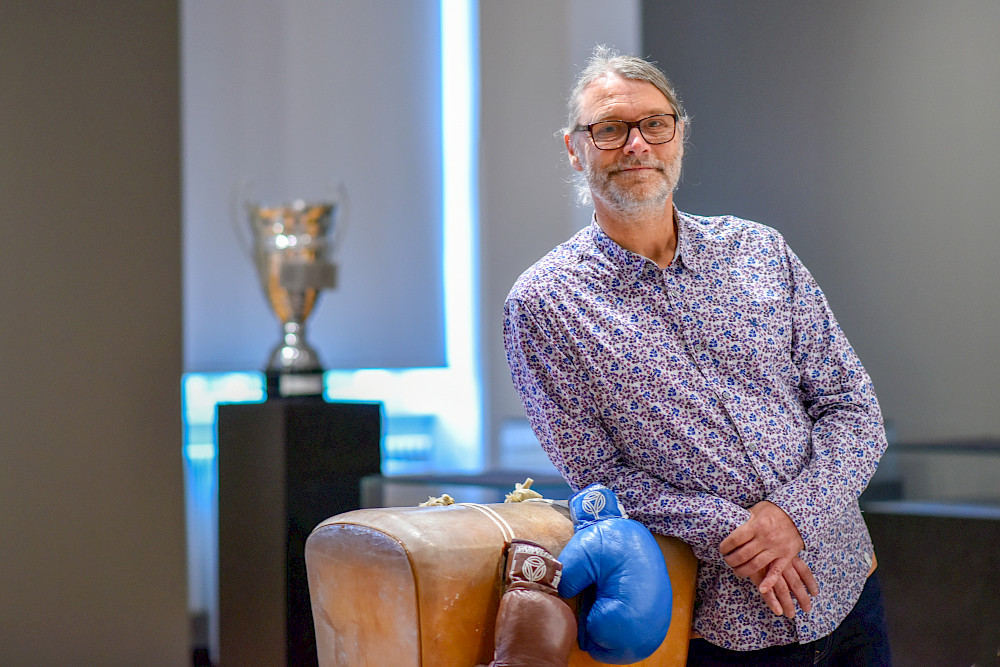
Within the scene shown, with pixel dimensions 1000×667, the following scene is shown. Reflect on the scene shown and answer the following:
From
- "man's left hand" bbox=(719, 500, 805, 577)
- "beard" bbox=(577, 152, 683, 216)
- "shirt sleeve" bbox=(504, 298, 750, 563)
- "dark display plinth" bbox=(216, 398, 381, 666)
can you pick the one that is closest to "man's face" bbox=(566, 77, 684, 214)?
"beard" bbox=(577, 152, 683, 216)

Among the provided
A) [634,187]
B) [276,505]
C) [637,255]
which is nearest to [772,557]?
[637,255]

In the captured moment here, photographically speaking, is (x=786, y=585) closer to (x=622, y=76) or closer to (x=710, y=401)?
(x=710, y=401)

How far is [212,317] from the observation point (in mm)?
3672

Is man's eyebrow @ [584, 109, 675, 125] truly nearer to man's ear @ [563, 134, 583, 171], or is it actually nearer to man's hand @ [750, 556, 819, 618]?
man's ear @ [563, 134, 583, 171]

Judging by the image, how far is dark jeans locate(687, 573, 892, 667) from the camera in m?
1.52

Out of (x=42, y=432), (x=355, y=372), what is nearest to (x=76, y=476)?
(x=42, y=432)

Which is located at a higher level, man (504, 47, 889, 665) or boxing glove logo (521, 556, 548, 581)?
man (504, 47, 889, 665)

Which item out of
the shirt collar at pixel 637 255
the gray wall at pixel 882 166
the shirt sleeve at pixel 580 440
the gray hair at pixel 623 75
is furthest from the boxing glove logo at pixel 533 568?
the gray wall at pixel 882 166

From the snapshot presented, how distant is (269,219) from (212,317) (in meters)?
0.74

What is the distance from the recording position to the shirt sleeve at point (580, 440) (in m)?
1.48

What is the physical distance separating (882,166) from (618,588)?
163cm

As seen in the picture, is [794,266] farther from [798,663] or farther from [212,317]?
[212,317]

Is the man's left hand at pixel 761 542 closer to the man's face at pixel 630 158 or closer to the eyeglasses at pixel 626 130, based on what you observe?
the man's face at pixel 630 158

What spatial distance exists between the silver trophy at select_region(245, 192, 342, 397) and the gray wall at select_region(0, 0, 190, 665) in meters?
0.36
